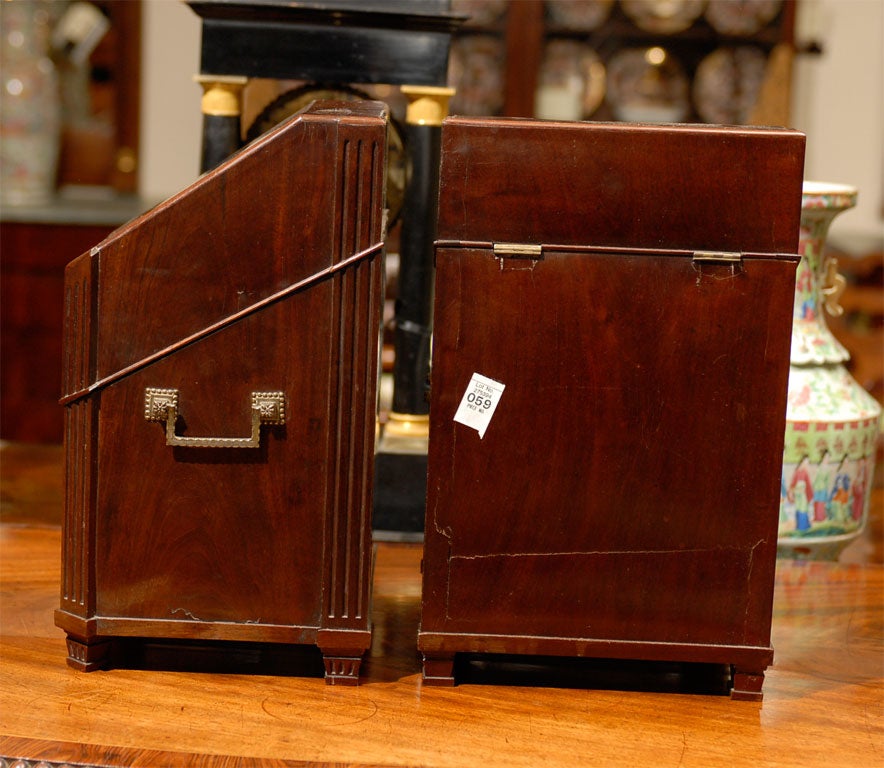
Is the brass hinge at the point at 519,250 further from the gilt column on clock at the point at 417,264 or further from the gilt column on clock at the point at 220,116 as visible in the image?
the gilt column on clock at the point at 220,116

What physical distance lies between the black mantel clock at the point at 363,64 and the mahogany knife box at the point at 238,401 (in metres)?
0.51

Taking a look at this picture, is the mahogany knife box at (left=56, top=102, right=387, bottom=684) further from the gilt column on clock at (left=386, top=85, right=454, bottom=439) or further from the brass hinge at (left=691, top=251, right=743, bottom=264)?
the gilt column on clock at (left=386, top=85, right=454, bottom=439)

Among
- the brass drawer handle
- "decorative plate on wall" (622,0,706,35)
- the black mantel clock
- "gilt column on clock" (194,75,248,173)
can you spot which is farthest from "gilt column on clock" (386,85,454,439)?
"decorative plate on wall" (622,0,706,35)

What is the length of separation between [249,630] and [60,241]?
2.78m

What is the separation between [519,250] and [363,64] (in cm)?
65

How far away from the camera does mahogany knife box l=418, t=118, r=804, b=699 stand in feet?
4.01

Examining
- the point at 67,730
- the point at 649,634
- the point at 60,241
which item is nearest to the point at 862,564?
the point at 649,634

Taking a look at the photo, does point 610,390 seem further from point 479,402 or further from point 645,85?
point 645,85

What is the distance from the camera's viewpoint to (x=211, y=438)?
1.25 m

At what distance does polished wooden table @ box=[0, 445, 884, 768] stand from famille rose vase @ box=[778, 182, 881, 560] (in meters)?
0.29

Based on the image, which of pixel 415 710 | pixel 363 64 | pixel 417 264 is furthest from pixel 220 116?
pixel 415 710

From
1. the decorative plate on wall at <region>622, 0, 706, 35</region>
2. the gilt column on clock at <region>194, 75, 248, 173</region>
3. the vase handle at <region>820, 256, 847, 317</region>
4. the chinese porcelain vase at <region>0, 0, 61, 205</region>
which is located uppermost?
the decorative plate on wall at <region>622, 0, 706, 35</region>

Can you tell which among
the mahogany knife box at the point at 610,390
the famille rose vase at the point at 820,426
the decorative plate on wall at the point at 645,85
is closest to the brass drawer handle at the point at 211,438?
the mahogany knife box at the point at 610,390

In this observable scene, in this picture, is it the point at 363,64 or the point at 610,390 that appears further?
the point at 363,64
